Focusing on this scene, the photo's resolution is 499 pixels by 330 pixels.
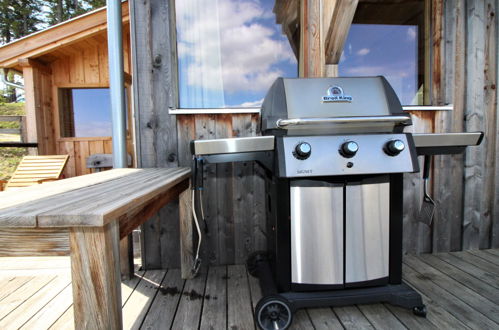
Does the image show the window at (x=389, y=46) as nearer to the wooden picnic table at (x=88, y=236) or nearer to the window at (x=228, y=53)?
the window at (x=228, y=53)

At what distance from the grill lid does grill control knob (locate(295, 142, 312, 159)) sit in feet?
0.29

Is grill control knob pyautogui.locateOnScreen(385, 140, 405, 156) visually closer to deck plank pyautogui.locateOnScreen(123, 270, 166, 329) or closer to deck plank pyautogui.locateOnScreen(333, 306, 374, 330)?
deck plank pyautogui.locateOnScreen(333, 306, 374, 330)

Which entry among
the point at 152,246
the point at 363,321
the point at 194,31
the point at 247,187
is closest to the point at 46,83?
the point at 194,31

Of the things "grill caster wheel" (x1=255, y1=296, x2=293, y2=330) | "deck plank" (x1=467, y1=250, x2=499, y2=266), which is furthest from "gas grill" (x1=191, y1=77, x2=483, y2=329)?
"deck plank" (x1=467, y1=250, x2=499, y2=266)

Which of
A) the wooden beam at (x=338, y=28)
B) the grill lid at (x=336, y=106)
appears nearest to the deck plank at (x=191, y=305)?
the grill lid at (x=336, y=106)

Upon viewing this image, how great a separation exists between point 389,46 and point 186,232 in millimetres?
2269

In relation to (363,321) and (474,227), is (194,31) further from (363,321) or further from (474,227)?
(474,227)

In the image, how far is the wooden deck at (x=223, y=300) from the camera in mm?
1258

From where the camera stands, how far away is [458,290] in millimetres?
1511

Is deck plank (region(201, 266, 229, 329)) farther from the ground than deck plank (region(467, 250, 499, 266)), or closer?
farther from the ground

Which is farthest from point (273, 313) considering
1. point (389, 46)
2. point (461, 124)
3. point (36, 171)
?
point (36, 171)

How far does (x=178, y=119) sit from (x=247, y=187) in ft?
2.27

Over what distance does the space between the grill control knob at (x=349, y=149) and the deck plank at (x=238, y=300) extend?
911 mm

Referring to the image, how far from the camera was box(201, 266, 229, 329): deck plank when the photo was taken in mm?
1272
